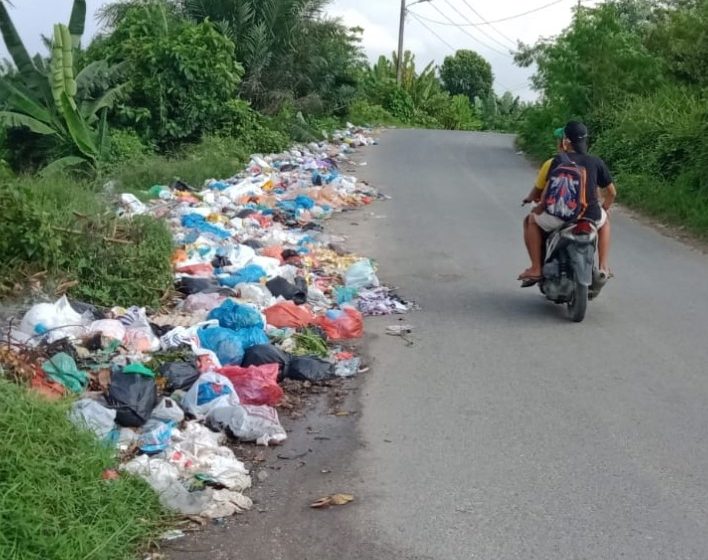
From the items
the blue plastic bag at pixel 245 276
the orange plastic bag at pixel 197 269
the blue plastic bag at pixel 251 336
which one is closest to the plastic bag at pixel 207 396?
the blue plastic bag at pixel 251 336

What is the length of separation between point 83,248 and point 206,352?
6.64 ft

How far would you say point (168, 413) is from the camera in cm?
528

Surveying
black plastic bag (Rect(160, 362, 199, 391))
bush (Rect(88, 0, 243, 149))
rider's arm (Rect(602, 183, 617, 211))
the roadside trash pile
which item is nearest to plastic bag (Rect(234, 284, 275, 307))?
the roadside trash pile

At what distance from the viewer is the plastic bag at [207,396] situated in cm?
546

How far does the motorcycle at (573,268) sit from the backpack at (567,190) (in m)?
0.12

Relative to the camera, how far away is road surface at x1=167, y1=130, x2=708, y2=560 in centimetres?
407

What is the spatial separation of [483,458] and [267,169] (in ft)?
46.0

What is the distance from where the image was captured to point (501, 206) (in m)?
15.8

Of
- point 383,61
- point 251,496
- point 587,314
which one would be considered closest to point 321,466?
point 251,496

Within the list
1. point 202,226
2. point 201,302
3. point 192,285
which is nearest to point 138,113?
point 202,226

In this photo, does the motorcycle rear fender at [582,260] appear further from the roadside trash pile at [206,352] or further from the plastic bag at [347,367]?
the plastic bag at [347,367]

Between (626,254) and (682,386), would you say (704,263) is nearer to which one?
(626,254)

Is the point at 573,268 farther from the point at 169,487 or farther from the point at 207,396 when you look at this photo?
the point at 169,487

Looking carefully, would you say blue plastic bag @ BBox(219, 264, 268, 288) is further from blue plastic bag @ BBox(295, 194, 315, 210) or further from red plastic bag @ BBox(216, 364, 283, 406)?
blue plastic bag @ BBox(295, 194, 315, 210)
